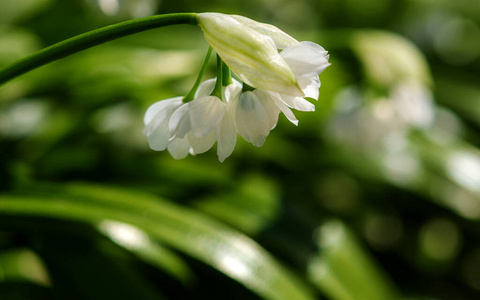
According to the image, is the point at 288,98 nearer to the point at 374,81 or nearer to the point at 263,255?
the point at 263,255

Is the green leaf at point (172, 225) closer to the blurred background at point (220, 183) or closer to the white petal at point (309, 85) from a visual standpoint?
the blurred background at point (220, 183)

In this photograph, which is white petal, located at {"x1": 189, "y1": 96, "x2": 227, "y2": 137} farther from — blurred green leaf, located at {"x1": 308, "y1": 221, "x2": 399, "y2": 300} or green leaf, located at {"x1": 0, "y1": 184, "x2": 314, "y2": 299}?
blurred green leaf, located at {"x1": 308, "y1": 221, "x2": 399, "y2": 300}

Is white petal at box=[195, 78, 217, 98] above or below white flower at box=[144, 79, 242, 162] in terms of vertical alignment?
above

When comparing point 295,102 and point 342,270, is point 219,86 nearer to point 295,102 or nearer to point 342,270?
point 295,102

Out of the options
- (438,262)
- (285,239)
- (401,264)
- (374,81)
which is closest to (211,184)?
(285,239)

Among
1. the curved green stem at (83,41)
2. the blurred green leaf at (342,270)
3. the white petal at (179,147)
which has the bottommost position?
→ the curved green stem at (83,41)

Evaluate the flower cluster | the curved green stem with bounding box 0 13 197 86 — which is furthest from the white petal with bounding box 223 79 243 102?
the curved green stem with bounding box 0 13 197 86

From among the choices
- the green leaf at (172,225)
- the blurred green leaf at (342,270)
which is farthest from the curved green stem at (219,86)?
the blurred green leaf at (342,270)
